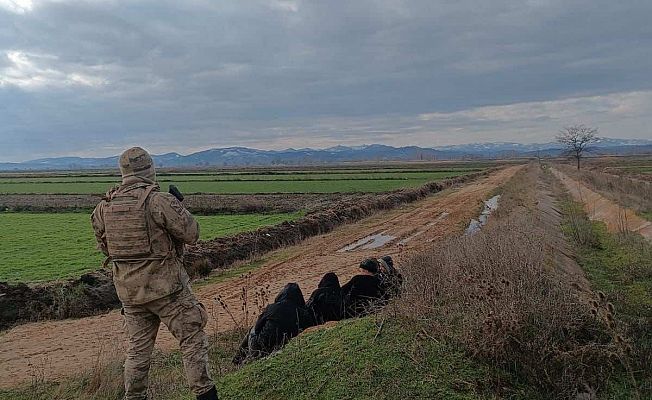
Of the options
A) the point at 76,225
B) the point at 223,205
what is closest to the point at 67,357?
the point at 76,225

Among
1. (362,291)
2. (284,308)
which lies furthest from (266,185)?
(284,308)

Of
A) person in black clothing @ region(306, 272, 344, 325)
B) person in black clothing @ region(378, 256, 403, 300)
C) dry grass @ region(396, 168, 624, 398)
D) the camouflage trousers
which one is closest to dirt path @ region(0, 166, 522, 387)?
person in black clothing @ region(306, 272, 344, 325)

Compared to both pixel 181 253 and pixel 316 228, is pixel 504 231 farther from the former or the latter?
pixel 316 228

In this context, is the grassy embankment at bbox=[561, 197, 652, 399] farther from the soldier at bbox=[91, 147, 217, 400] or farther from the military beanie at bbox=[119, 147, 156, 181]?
the military beanie at bbox=[119, 147, 156, 181]

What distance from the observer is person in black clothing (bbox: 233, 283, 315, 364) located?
6688 mm

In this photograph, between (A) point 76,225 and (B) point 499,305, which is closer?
(B) point 499,305

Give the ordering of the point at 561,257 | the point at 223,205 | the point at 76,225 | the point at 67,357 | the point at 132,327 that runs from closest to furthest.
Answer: the point at 132,327
the point at 67,357
the point at 561,257
the point at 76,225
the point at 223,205

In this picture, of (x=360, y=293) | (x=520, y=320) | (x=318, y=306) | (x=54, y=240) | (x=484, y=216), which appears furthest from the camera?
(x=484, y=216)

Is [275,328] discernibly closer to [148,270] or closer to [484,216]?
[148,270]

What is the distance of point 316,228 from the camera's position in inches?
943

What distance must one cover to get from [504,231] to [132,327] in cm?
795

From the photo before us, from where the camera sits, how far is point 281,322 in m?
6.93

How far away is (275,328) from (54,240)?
68.5 feet

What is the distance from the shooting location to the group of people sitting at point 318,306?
6789mm
